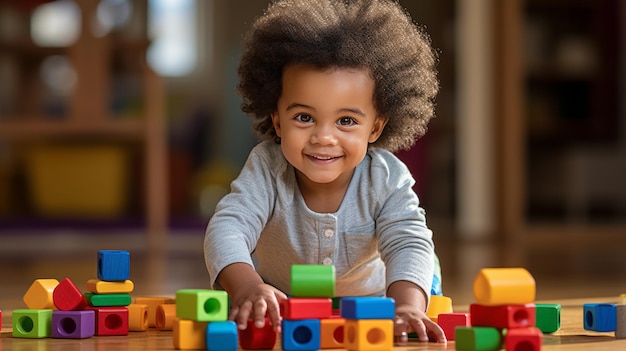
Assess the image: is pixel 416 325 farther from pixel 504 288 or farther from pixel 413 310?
pixel 504 288

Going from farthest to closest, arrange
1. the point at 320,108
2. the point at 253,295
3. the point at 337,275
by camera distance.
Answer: the point at 337,275
the point at 320,108
the point at 253,295

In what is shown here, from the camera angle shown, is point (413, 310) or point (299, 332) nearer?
point (299, 332)

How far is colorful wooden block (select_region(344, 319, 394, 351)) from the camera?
34.9 inches

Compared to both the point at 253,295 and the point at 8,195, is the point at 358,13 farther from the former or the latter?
the point at 8,195

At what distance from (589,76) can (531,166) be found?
60 cm

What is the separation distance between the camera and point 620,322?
109 centimetres

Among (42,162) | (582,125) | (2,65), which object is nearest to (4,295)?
(42,162)

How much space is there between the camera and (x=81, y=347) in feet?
3.27

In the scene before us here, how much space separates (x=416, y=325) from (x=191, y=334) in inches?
9.5

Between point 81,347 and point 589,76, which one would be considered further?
point 589,76

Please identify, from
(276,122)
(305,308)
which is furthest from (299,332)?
(276,122)

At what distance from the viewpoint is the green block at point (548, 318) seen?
3.71ft

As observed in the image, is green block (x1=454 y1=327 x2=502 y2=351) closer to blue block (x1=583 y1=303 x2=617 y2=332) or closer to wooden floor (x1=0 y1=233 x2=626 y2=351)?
wooden floor (x1=0 y1=233 x2=626 y2=351)

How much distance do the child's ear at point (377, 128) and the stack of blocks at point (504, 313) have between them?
14.5 inches
